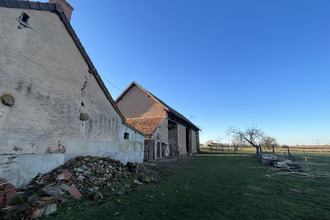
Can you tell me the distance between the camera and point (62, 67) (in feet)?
19.8

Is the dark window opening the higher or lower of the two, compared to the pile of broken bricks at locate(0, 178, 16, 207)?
higher

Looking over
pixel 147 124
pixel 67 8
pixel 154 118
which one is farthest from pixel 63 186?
pixel 154 118

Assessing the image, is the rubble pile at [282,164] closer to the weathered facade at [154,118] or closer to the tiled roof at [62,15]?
the weathered facade at [154,118]

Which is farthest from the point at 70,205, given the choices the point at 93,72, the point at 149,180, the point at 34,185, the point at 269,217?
the point at 93,72

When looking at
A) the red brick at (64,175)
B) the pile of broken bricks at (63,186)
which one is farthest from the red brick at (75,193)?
the red brick at (64,175)

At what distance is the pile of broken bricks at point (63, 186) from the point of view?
3.33 metres

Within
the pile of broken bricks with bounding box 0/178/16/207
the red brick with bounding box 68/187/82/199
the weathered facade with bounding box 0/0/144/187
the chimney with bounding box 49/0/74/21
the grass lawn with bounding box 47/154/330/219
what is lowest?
the grass lawn with bounding box 47/154/330/219

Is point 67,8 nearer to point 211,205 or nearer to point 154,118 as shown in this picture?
point 211,205

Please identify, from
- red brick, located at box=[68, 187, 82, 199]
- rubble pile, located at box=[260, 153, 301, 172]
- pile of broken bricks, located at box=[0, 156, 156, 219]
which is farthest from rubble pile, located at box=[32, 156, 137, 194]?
rubble pile, located at box=[260, 153, 301, 172]

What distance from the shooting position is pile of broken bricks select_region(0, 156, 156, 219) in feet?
10.9

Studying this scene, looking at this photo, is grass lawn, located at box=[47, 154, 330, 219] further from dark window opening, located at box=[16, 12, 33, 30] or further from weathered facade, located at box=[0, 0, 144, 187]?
dark window opening, located at box=[16, 12, 33, 30]

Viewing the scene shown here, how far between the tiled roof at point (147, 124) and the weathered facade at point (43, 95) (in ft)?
25.4

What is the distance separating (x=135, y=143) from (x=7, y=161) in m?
7.04

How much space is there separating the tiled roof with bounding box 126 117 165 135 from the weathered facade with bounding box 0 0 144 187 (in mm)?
7727
